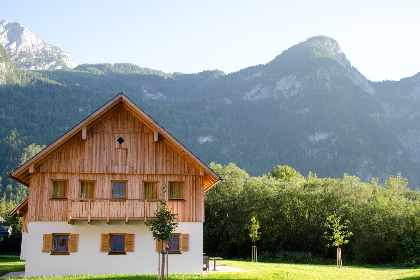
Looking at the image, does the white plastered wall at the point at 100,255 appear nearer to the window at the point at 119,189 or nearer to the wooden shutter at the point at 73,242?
the wooden shutter at the point at 73,242

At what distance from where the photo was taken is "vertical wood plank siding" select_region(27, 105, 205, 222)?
2522 centimetres

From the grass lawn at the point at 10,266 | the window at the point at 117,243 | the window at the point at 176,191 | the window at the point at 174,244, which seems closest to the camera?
the window at the point at 117,243

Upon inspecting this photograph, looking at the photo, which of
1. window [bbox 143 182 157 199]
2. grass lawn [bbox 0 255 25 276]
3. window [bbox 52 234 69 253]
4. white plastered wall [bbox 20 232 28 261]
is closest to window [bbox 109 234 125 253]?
window [bbox 52 234 69 253]

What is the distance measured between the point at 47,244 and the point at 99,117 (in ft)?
25.3

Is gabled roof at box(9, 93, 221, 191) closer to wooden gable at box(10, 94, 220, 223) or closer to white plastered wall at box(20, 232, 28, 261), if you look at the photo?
wooden gable at box(10, 94, 220, 223)

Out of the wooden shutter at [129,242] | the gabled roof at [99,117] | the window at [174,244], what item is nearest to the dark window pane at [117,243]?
the wooden shutter at [129,242]

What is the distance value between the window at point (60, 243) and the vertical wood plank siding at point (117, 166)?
1.09 m

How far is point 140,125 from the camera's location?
26.2 meters

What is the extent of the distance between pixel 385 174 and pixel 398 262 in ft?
512

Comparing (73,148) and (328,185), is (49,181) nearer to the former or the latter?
(73,148)

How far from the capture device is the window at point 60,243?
24.5 metres

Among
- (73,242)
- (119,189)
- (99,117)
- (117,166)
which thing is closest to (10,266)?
(73,242)

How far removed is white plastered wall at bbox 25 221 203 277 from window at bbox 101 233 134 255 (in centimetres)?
23

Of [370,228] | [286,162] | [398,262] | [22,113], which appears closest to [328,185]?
[370,228]
